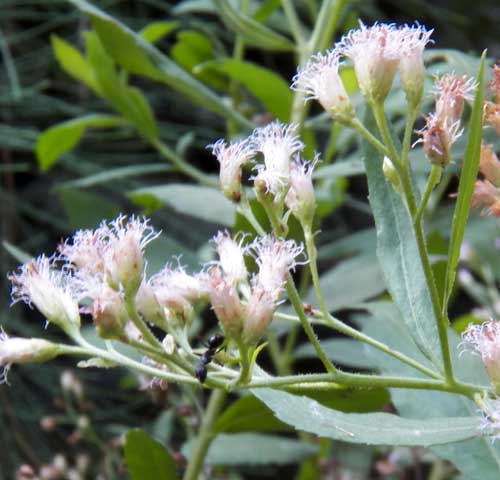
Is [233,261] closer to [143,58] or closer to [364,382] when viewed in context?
[364,382]

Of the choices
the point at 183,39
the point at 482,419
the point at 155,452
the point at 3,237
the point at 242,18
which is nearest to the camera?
the point at 482,419

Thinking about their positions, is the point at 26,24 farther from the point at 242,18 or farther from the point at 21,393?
the point at 242,18

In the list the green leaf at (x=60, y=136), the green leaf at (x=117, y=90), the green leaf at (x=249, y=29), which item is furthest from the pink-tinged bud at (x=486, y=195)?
the green leaf at (x=60, y=136)

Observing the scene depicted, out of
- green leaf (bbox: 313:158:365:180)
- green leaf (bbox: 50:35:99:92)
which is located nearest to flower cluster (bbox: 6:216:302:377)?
green leaf (bbox: 313:158:365:180)

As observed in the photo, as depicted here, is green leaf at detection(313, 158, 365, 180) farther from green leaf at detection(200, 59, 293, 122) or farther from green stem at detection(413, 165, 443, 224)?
green stem at detection(413, 165, 443, 224)

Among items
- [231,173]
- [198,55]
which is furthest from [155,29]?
[231,173]

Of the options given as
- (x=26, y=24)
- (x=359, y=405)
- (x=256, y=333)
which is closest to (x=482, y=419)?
(x=256, y=333)

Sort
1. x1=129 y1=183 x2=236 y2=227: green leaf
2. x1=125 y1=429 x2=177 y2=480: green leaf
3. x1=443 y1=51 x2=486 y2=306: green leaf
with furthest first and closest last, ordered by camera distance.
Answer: x1=129 y1=183 x2=236 y2=227: green leaf → x1=125 y1=429 x2=177 y2=480: green leaf → x1=443 y1=51 x2=486 y2=306: green leaf

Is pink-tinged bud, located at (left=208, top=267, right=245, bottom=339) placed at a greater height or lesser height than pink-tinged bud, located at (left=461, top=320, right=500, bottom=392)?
lesser
